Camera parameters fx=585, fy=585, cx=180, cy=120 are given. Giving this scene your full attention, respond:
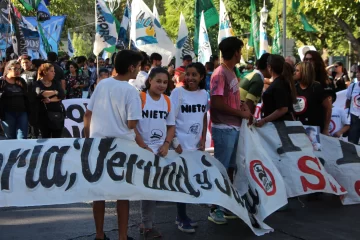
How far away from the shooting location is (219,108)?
5.75 meters

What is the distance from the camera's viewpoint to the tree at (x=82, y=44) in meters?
68.1

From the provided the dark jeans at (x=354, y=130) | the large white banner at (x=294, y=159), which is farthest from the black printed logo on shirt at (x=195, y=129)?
the dark jeans at (x=354, y=130)

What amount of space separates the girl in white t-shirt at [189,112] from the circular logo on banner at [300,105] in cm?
185

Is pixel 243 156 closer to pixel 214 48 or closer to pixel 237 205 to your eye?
pixel 237 205

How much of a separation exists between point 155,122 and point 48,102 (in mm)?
3581

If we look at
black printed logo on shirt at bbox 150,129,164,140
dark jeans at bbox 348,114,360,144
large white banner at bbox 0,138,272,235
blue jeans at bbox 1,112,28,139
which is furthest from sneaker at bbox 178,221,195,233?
dark jeans at bbox 348,114,360,144

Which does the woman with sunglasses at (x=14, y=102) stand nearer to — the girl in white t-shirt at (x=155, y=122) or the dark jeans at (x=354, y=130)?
the girl in white t-shirt at (x=155, y=122)

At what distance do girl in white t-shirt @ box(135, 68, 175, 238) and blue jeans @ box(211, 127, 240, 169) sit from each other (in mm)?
678

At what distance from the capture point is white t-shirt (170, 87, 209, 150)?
5629mm

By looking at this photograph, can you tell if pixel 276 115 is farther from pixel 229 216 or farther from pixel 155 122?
pixel 155 122

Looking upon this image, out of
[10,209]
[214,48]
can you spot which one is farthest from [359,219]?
[214,48]

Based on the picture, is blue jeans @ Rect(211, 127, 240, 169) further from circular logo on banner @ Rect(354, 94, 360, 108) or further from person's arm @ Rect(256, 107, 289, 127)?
circular logo on banner @ Rect(354, 94, 360, 108)

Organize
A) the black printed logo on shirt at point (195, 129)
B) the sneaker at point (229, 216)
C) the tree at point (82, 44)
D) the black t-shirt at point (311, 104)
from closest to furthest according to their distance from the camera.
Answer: the black printed logo on shirt at point (195, 129) → the sneaker at point (229, 216) → the black t-shirt at point (311, 104) → the tree at point (82, 44)

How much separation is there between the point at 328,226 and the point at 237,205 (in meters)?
1.17
